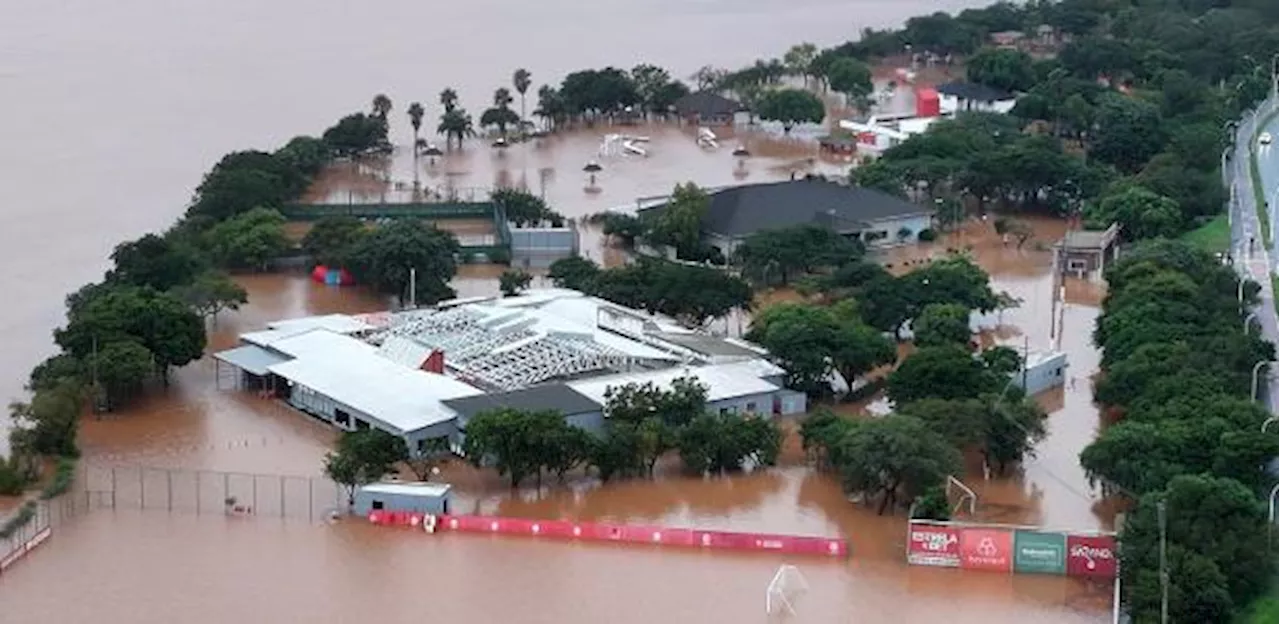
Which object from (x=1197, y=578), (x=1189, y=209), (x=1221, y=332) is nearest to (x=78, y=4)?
(x=1189, y=209)

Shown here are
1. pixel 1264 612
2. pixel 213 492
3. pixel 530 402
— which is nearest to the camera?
pixel 1264 612

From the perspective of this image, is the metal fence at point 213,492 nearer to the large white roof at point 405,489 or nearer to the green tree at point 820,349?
the large white roof at point 405,489

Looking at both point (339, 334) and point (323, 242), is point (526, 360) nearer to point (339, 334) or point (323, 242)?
point (339, 334)

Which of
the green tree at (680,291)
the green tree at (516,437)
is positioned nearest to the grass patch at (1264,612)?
the green tree at (516,437)

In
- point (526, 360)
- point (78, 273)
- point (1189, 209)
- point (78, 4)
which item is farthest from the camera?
point (78, 4)

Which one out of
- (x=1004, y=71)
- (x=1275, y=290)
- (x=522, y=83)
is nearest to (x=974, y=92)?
(x=1004, y=71)

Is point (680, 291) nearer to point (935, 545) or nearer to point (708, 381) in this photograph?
point (708, 381)

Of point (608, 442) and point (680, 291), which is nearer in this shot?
point (608, 442)
